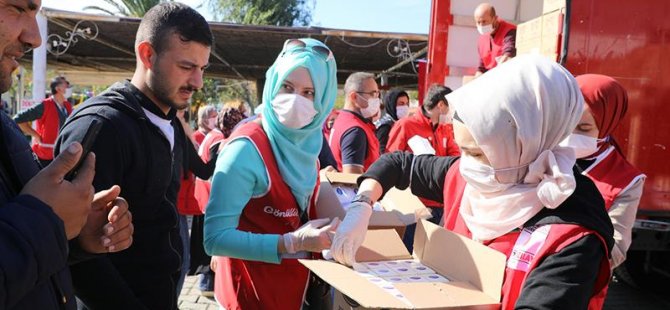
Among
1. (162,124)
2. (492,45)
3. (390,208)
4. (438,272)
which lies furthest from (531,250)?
(492,45)

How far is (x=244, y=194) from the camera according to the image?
179cm

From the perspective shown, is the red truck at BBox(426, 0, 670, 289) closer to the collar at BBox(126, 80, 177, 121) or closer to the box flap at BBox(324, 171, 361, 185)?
the box flap at BBox(324, 171, 361, 185)

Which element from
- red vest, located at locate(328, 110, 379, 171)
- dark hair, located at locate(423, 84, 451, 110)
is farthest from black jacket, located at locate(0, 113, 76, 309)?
dark hair, located at locate(423, 84, 451, 110)

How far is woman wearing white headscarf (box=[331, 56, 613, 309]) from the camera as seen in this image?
128cm

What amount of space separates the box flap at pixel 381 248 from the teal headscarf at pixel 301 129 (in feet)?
1.24

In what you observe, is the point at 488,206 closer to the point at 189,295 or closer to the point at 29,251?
the point at 29,251

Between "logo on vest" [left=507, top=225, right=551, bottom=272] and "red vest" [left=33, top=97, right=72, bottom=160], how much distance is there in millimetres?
6856

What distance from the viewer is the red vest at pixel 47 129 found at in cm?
673

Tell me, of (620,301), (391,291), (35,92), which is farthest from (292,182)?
(35,92)

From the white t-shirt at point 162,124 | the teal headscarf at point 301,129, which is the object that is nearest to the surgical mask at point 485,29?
the teal headscarf at point 301,129

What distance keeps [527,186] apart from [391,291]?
0.51 metres

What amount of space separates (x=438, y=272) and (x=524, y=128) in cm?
52

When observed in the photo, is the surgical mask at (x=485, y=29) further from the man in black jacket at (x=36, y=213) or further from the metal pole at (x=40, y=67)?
the metal pole at (x=40, y=67)

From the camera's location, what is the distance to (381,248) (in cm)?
173
